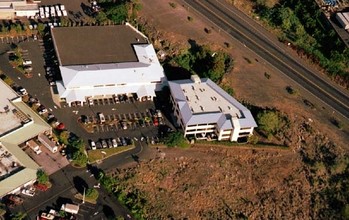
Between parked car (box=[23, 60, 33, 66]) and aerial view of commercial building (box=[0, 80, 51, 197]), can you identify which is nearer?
aerial view of commercial building (box=[0, 80, 51, 197])

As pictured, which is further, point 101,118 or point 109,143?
point 101,118

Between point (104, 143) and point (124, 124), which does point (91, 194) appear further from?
point (124, 124)

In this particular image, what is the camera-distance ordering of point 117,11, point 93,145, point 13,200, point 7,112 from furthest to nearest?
point 117,11
point 7,112
point 93,145
point 13,200

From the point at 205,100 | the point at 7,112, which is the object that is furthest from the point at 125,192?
the point at 7,112

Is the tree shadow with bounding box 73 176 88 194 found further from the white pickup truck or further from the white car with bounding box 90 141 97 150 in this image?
the white pickup truck

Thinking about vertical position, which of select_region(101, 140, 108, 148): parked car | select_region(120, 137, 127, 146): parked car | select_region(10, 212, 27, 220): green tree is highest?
select_region(120, 137, 127, 146): parked car

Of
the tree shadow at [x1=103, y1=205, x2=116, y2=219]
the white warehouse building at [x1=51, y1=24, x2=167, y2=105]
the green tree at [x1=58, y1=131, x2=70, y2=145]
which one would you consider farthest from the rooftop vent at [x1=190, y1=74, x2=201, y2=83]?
the tree shadow at [x1=103, y1=205, x2=116, y2=219]

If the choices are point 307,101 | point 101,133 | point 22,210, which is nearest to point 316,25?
point 307,101

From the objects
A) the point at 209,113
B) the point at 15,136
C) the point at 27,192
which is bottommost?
the point at 27,192
